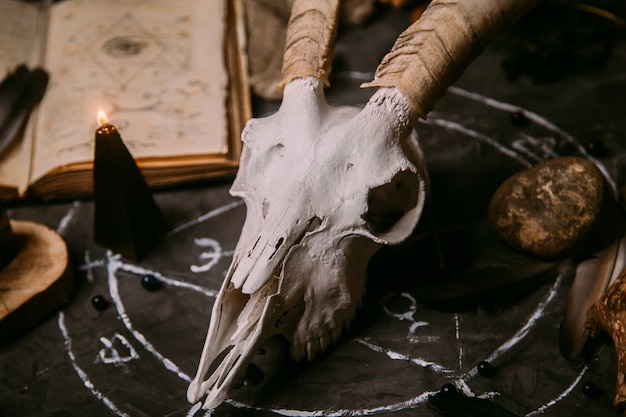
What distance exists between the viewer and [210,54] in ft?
8.12

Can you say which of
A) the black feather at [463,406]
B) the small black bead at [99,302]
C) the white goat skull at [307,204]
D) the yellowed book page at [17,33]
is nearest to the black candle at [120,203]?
the small black bead at [99,302]

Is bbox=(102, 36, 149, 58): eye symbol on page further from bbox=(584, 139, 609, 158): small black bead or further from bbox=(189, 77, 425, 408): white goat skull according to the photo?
bbox=(584, 139, 609, 158): small black bead

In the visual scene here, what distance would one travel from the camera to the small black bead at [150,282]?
2.02 m

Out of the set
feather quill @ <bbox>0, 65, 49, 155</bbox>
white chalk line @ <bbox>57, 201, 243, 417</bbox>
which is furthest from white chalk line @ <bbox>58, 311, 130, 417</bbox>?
feather quill @ <bbox>0, 65, 49, 155</bbox>

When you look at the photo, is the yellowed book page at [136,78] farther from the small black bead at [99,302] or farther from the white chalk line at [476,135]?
the white chalk line at [476,135]

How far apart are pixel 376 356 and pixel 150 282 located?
2.12ft

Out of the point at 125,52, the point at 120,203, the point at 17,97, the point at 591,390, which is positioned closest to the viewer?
the point at 591,390

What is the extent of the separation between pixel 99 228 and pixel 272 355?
0.63 metres

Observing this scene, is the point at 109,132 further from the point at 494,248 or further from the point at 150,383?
the point at 494,248

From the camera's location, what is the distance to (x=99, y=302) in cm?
198

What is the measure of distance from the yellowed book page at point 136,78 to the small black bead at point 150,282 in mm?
387

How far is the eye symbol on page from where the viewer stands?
2.49 metres

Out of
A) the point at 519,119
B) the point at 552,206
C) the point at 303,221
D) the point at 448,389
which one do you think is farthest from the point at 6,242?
the point at 519,119

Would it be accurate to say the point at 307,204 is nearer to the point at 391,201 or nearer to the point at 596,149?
the point at 391,201
